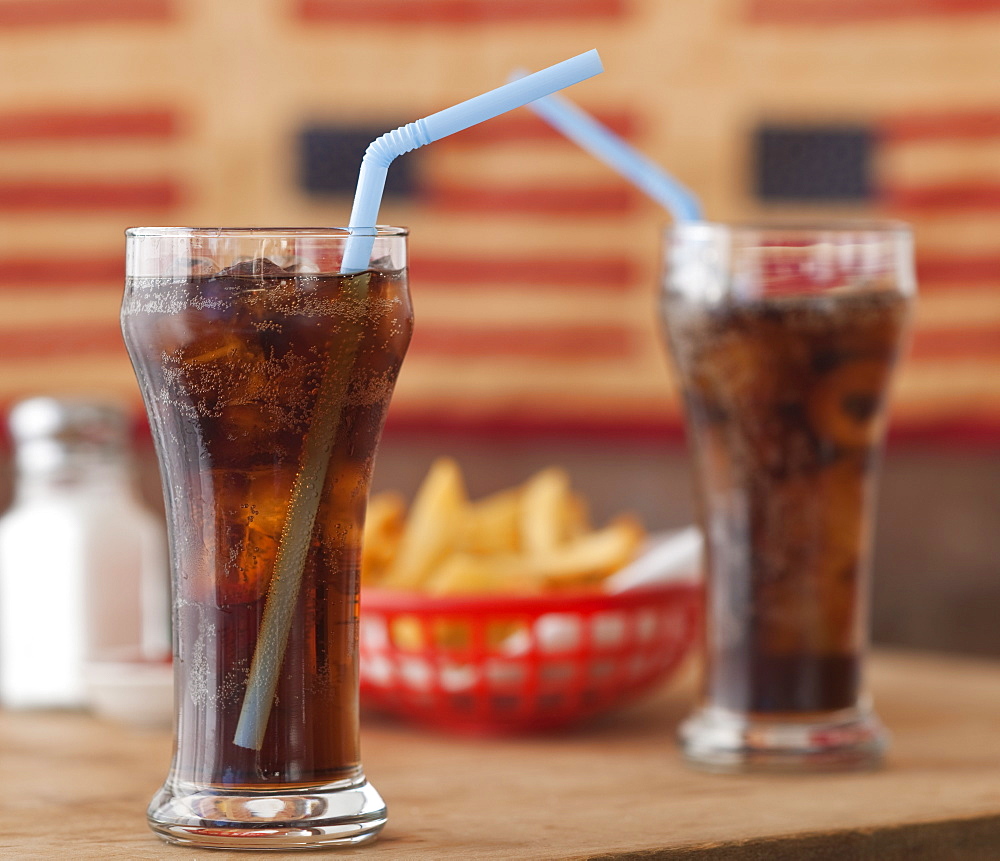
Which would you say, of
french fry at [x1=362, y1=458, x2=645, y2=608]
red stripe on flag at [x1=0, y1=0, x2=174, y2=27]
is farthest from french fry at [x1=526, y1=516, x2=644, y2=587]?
red stripe on flag at [x1=0, y1=0, x2=174, y2=27]

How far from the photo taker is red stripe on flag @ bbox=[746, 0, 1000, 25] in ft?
8.69

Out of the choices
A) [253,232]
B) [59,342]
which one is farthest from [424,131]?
[59,342]

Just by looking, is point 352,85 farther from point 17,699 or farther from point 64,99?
point 17,699

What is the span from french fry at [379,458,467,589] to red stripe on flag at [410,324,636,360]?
1421 mm

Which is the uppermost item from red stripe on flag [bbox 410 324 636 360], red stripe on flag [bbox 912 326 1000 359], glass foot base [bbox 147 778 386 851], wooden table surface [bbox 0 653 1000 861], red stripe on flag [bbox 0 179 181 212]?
red stripe on flag [bbox 0 179 181 212]

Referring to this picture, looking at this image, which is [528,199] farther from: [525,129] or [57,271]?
[57,271]

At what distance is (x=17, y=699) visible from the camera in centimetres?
136

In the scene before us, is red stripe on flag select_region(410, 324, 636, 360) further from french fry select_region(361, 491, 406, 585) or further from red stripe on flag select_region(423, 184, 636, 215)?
french fry select_region(361, 491, 406, 585)

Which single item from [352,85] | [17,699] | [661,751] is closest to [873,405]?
[661,751]

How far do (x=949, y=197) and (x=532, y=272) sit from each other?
0.77 metres

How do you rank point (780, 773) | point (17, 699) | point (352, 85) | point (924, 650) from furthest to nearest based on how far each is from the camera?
1. point (352, 85)
2. point (924, 650)
3. point (17, 699)
4. point (780, 773)

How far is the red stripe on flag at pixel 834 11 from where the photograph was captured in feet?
8.69

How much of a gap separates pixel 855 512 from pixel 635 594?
0.20m

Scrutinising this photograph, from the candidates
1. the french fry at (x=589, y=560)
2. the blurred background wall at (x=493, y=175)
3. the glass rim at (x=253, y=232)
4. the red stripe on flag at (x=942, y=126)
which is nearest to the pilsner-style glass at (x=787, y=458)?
the french fry at (x=589, y=560)
